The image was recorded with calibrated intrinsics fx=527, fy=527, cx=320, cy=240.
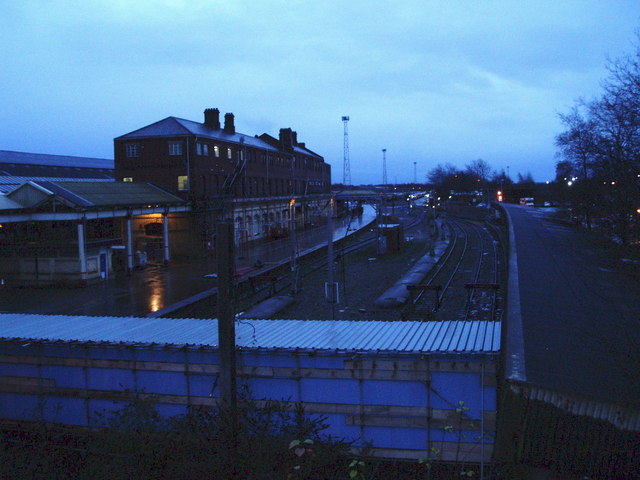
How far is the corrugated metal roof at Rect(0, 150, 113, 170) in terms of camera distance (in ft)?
136

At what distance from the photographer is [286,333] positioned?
985cm

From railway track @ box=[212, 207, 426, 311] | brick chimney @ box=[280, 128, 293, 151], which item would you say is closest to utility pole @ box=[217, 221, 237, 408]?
railway track @ box=[212, 207, 426, 311]

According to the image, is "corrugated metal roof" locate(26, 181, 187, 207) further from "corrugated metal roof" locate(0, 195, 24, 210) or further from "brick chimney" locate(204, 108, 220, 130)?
"brick chimney" locate(204, 108, 220, 130)

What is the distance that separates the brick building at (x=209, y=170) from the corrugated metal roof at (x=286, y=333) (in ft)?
56.7

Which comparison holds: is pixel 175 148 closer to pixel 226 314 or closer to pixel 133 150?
pixel 133 150

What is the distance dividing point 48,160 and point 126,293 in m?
29.8

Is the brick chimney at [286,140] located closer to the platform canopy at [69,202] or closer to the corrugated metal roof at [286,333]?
the platform canopy at [69,202]

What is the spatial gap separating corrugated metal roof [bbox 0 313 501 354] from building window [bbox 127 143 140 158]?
82.4 ft

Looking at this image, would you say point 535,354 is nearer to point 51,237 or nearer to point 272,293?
point 272,293

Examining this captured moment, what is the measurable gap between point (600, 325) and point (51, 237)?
2646 cm

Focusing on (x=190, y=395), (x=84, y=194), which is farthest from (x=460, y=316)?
(x=84, y=194)

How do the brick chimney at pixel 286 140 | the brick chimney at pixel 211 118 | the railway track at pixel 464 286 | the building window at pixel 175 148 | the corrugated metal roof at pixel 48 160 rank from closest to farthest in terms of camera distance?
the railway track at pixel 464 286 → the building window at pixel 175 148 → the corrugated metal roof at pixel 48 160 → the brick chimney at pixel 211 118 → the brick chimney at pixel 286 140

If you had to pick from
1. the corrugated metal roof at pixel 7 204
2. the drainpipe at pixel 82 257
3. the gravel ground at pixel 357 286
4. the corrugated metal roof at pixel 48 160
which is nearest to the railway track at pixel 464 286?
the gravel ground at pixel 357 286

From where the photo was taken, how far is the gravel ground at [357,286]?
718 inches
